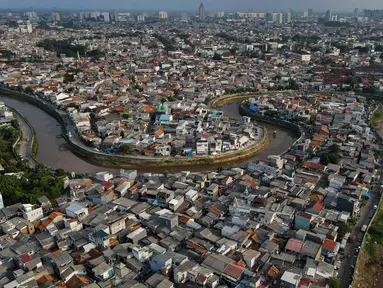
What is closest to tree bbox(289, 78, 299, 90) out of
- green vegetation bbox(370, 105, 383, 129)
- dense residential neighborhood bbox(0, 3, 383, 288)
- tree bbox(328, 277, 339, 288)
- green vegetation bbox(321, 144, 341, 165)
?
dense residential neighborhood bbox(0, 3, 383, 288)

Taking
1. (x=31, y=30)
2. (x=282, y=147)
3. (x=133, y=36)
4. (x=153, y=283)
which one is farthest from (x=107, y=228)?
(x=31, y=30)

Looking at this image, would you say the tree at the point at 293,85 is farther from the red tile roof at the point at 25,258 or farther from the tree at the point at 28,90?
the red tile roof at the point at 25,258

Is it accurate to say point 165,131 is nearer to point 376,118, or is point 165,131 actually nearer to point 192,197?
point 192,197

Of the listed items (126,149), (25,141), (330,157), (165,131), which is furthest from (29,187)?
(330,157)

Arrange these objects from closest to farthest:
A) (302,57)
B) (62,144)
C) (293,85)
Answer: (62,144)
(293,85)
(302,57)

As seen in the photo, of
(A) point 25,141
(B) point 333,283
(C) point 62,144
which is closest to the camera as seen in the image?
(B) point 333,283

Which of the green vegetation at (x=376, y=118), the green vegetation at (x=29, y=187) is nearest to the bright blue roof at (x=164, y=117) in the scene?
the green vegetation at (x=29, y=187)

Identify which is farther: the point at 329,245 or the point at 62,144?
the point at 62,144
